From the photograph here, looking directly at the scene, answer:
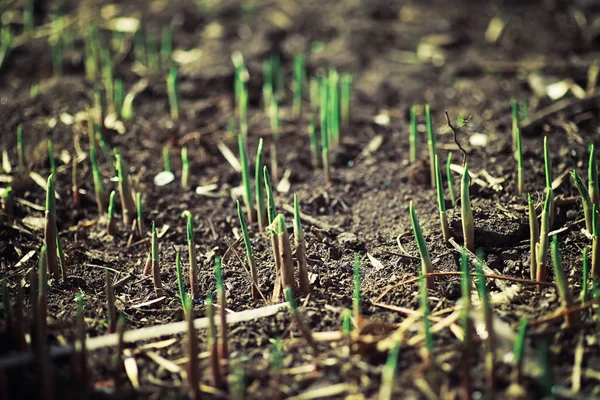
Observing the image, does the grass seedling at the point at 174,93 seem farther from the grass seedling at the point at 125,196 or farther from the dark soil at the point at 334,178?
the grass seedling at the point at 125,196

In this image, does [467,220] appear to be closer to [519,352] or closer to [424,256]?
[424,256]

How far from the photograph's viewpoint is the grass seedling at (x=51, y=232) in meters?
2.14

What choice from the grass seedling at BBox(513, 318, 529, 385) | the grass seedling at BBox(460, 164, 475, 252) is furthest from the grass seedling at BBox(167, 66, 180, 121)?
the grass seedling at BBox(513, 318, 529, 385)

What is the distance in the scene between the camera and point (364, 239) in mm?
2525

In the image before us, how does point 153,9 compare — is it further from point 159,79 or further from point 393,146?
point 393,146

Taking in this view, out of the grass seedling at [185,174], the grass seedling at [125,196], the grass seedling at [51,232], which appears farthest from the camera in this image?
the grass seedling at [185,174]

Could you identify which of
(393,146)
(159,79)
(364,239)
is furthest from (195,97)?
(364,239)

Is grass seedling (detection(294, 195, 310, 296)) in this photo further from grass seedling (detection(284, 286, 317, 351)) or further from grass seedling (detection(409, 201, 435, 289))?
grass seedling (detection(409, 201, 435, 289))

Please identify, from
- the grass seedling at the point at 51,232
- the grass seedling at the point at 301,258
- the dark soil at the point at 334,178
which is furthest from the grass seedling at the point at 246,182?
the grass seedling at the point at 51,232

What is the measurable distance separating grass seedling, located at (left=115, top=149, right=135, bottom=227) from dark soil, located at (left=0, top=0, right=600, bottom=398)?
0.22 ft

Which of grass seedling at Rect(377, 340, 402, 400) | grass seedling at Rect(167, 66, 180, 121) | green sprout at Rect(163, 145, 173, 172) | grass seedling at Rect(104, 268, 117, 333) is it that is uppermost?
grass seedling at Rect(167, 66, 180, 121)

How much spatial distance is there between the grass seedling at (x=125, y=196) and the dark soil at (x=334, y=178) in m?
0.07

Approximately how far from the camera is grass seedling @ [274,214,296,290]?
2045 mm

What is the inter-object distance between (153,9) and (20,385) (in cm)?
313
